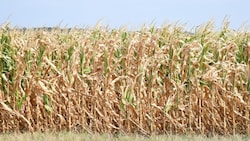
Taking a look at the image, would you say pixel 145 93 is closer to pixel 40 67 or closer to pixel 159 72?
pixel 159 72

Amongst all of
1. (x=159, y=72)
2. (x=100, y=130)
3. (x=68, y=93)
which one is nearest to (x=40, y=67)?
(x=68, y=93)

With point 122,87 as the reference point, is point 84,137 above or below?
below

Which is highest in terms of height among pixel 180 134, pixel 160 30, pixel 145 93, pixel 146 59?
pixel 160 30

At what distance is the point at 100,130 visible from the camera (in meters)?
7.76

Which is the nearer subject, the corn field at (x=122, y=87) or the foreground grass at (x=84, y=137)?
the foreground grass at (x=84, y=137)

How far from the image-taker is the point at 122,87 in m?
7.64

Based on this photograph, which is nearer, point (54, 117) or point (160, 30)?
point (54, 117)

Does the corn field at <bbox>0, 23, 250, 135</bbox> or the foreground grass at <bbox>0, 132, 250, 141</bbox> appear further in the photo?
the corn field at <bbox>0, 23, 250, 135</bbox>

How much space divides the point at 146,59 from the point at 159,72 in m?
0.35

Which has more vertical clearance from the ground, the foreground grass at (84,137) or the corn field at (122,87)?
the corn field at (122,87)

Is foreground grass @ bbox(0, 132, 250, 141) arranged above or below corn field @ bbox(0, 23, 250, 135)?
below

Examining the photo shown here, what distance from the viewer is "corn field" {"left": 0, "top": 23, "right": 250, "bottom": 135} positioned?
7656mm

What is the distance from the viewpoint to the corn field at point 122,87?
7.66 m

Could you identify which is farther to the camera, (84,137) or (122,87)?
(122,87)
